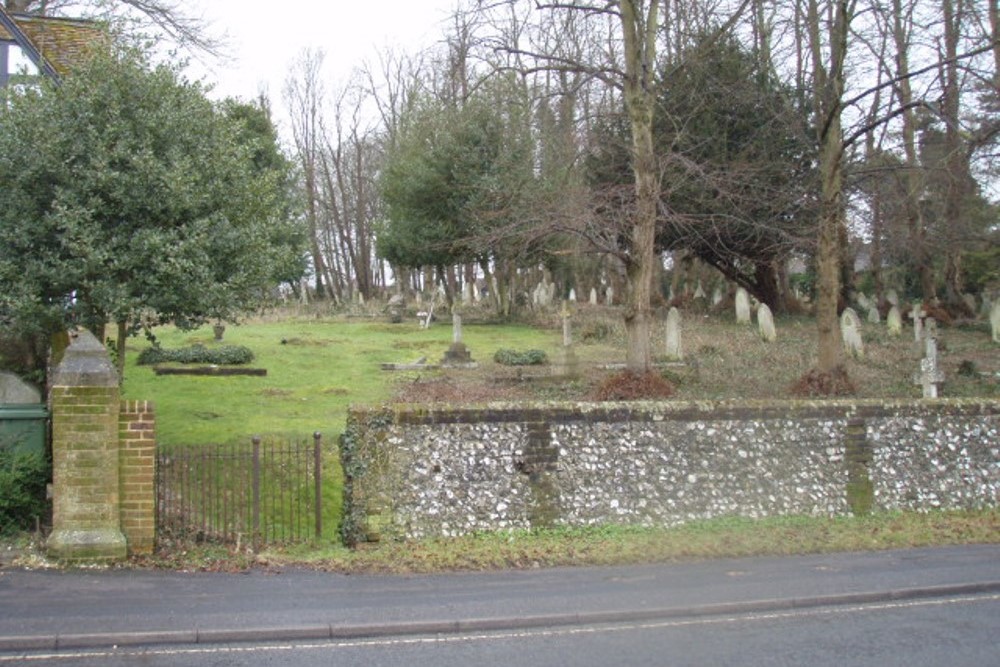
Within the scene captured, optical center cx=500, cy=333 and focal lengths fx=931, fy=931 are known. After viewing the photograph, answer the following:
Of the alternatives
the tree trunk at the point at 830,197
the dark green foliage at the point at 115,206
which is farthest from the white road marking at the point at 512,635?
the tree trunk at the point at 830,197

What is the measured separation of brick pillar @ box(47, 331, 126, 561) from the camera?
9773 millimetres

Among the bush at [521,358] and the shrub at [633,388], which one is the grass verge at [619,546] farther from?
the bush at [521,358]

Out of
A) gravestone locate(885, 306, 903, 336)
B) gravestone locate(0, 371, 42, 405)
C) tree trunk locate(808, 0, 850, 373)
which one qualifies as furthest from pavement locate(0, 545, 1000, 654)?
gravestone locate(885, 306, 903, 336)

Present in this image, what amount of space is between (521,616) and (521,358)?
14.7 meters

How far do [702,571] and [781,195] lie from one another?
12.1m

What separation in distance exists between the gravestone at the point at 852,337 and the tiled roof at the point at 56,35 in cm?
1899

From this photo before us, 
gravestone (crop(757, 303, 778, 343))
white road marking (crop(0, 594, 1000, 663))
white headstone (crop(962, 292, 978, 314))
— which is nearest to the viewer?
white road marking (crop(0, 594, 1000, 663))

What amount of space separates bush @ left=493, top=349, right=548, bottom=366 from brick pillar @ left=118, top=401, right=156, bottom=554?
1292cm

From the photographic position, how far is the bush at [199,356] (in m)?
21.2

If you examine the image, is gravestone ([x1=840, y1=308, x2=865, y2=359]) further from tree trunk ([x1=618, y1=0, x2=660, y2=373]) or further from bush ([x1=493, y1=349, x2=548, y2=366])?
bush ([x1=493, y1=349, x2=548, y2=366])

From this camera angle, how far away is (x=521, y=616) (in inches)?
319

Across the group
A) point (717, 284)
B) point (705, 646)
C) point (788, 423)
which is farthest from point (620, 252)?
point (717, 284)

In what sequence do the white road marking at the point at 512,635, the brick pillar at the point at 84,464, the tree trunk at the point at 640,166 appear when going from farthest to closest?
the tree trunk at the point at 640,166
the brick pillar at the point at 84,464
the white road marking at the point at 512,635

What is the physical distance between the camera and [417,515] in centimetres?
1113
